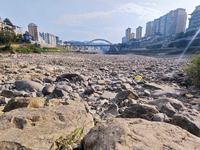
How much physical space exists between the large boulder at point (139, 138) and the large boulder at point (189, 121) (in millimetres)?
361

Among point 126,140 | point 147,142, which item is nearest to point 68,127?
point 126,140

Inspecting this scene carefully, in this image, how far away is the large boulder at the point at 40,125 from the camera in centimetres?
129

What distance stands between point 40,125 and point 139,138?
1205 millimetres

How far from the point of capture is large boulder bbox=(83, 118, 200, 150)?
3.79 feet

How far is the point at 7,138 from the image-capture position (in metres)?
1.28

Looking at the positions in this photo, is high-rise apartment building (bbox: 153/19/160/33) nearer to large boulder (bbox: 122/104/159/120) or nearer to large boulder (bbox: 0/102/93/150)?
large boulder (bbox: 122/104/159/120)

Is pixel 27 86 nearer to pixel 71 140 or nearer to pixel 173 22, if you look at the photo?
pixel 71 140

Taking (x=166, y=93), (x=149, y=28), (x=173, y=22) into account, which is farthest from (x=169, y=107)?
(x=149, y=28)

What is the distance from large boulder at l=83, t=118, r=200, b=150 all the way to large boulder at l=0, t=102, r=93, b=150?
1.24 feet

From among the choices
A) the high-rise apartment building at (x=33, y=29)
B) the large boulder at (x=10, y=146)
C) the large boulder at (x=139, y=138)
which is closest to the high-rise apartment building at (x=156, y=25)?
the high-rise apartment building at (x=33, y=29)

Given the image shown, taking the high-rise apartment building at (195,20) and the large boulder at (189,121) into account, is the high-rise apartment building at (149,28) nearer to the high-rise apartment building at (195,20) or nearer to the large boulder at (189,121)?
the high-rise apartment building at (195,20)

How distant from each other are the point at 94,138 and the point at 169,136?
0.81m

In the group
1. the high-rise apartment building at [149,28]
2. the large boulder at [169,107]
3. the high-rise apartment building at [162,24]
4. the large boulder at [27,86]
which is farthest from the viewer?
the high-rise apartment building at [149,28]

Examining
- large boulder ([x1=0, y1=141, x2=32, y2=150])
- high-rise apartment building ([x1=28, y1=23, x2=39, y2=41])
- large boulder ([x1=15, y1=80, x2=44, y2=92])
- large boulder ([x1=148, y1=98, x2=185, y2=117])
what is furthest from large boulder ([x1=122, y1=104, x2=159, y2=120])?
high-rise apartment building ([x1=28, y1=23, x2=39, y2=41])
